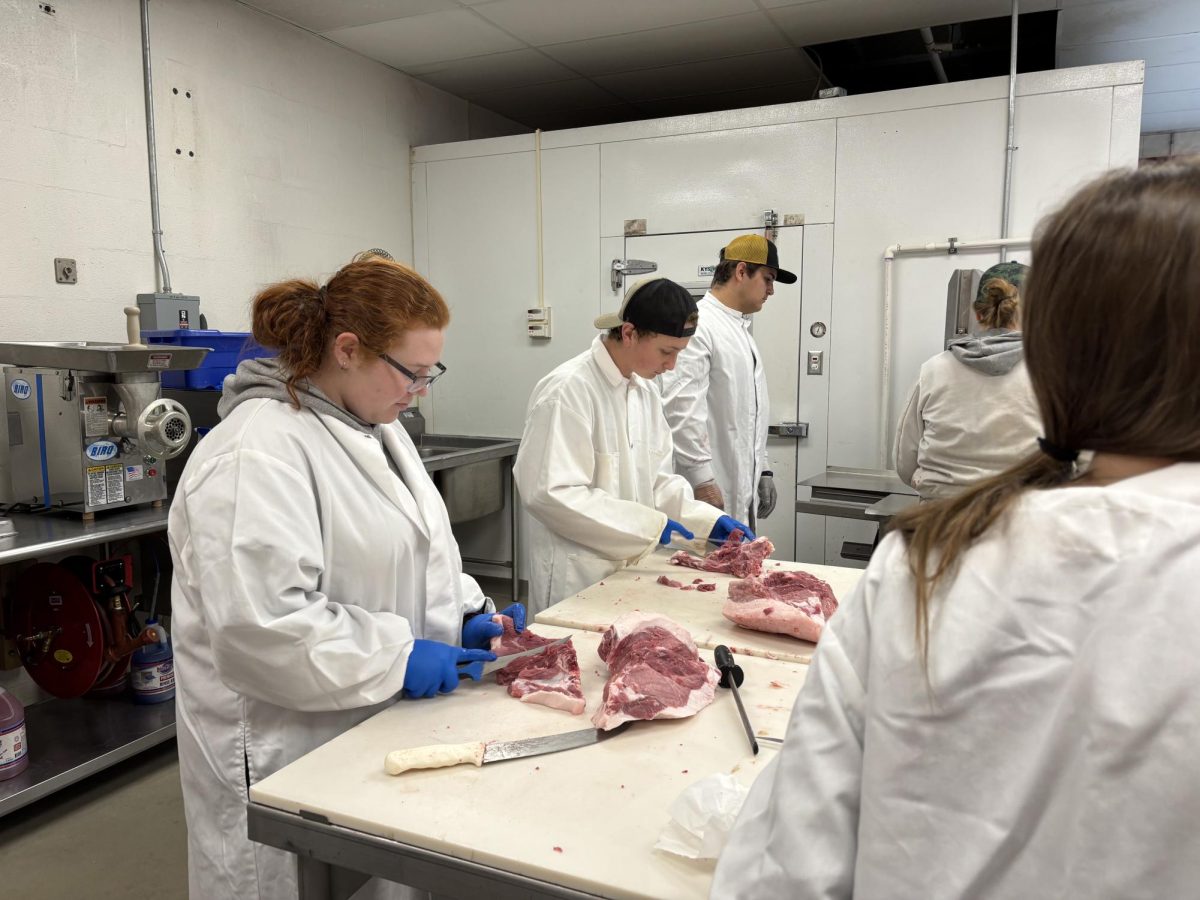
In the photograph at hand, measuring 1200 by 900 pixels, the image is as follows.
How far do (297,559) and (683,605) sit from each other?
3.61 feet

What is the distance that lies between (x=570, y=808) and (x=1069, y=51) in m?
5.56

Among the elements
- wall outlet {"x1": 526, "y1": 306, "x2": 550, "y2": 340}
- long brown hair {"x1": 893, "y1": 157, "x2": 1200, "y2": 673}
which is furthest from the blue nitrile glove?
wall outlet {"x1": 526, "y1": 306, "x2": 550, "y2": 340}

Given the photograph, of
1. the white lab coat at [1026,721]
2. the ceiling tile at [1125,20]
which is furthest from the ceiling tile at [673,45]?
the white lab coat at [1026,721]

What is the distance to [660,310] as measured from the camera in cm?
258

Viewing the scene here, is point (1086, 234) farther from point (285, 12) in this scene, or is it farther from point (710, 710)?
point (285, 12)

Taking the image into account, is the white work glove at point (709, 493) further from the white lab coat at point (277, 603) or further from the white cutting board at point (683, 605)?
the white lab coat at point (277, 603)

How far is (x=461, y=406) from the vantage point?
17.6 feet

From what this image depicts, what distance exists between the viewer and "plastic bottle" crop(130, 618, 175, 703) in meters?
3.28


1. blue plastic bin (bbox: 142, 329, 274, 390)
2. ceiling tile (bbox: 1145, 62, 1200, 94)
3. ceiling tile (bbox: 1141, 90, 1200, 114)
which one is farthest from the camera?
ceiling tile (bbox: 1141, 90, 1200, 114)

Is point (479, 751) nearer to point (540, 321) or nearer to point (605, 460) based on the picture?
point (605, 460)

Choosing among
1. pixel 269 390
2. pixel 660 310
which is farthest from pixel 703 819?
pixel 660 310

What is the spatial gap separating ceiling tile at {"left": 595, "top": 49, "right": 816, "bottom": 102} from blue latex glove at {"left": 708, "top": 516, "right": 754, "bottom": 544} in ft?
10.6

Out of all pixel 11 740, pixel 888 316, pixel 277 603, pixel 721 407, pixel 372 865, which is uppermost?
pixel 888 316

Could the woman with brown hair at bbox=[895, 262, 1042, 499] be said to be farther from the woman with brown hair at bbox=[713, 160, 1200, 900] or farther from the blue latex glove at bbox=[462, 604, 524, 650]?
the woman with brown hair at bbox=[713, 160, 1200, 900]
